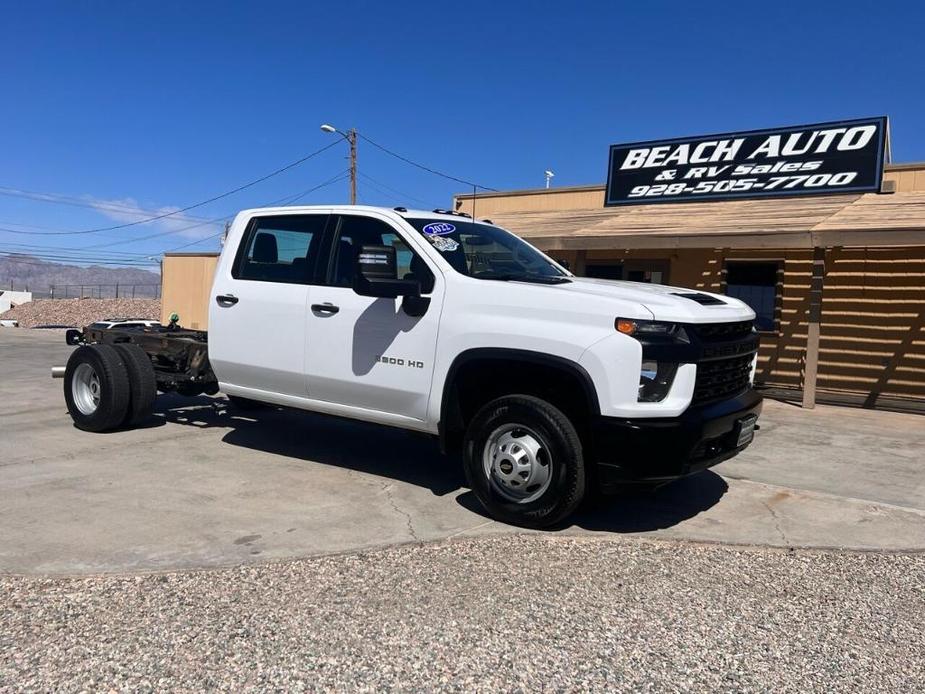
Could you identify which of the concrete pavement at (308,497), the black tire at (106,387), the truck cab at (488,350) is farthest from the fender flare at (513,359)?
the black tire at (106,387)

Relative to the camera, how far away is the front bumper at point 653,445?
14.0ft

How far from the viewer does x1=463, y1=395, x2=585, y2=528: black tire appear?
4465mm

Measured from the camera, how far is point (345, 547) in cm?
436

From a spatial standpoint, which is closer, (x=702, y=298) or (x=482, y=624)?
(x=482, y=624)

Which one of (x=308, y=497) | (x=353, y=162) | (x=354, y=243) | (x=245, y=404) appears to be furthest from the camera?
(x=353, y=162)

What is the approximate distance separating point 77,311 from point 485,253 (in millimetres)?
46604

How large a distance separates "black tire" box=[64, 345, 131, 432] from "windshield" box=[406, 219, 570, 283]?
3.55 metres

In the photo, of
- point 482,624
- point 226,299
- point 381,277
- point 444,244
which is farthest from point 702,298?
point 226,299

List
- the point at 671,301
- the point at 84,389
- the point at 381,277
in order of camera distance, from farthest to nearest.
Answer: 1. the point at 84,389
2. the point at 381,277
3. the point at 671,301

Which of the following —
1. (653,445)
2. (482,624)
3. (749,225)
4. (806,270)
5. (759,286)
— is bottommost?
(482,624)

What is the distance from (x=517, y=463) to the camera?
4.71 m

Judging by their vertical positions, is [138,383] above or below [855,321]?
below

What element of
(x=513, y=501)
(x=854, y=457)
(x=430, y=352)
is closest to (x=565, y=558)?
(x=513, y=501)

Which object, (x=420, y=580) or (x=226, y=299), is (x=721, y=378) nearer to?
(x=420, y=580)
